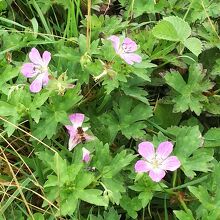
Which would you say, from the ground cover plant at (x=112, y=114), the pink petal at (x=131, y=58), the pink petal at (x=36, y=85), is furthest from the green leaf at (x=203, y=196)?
the pink petal at (x=36, y=85)

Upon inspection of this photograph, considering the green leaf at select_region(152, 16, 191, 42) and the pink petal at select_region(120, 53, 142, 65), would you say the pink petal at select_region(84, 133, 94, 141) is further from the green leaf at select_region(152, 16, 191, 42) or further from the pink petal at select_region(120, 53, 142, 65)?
the green leaf at select_region(152, 16, 191, 42)

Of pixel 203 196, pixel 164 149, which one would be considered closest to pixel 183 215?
pixel 203 196

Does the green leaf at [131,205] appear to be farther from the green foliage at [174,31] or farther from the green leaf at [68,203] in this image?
the green foliage at [174,31]

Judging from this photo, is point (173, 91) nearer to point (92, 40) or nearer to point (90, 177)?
point (92, 40)

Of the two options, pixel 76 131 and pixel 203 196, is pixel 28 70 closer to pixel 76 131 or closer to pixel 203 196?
pixel 76 131

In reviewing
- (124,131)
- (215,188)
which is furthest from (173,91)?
(215,188)

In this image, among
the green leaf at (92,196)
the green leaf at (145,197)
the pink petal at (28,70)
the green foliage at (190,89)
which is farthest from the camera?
the green foliage at (190,89)

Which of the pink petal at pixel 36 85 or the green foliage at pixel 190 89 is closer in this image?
the pink petal at pixel 36 85
